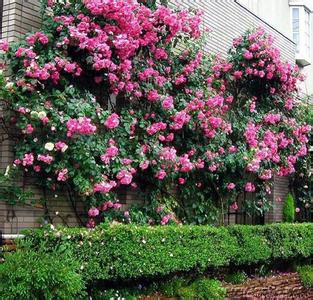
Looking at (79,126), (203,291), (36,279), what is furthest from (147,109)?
(36,279)

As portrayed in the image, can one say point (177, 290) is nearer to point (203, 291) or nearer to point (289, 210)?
point (203, 291)

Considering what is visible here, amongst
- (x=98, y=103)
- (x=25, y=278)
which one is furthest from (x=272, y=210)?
(x=25, y=278)

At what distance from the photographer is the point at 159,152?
776 cm

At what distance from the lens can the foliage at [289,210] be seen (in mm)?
12445

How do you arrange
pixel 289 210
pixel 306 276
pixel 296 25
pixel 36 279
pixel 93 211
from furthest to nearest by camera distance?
pixel 296 25 < pixel 289 210 < pixel 306 276 < pixel 93 211 < pixel 36 279

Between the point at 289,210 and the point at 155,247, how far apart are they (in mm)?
6386

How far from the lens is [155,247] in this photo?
6953mm

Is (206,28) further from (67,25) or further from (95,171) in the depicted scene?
(95,171)

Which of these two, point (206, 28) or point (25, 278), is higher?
point (206, 28)

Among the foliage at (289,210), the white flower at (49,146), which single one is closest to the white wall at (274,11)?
the foliage at (289,210)

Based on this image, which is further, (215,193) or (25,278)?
(215,193)

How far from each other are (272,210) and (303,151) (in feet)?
6.30

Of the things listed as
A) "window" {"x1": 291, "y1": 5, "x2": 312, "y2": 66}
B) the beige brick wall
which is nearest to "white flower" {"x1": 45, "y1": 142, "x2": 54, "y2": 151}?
the beige brick wall

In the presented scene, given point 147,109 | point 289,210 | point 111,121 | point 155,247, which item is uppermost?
point 147,109
